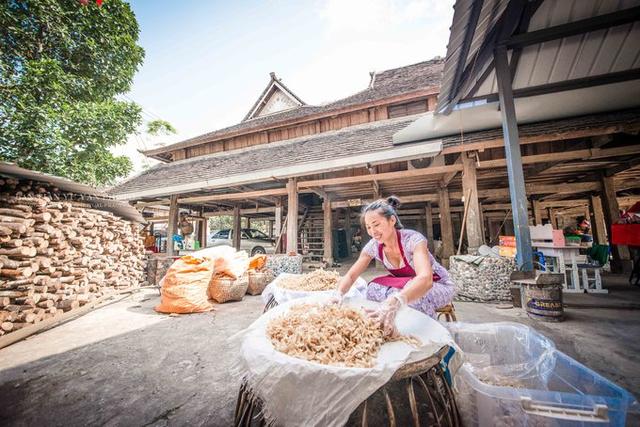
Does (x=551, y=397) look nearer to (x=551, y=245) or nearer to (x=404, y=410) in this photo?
(x=404, y=410)

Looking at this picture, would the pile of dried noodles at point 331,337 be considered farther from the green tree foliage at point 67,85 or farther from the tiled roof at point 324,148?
the green tree foliage at point 67,85

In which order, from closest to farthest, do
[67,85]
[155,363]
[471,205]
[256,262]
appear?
[155,363] < [471,205] < [256,262] < [67,85]

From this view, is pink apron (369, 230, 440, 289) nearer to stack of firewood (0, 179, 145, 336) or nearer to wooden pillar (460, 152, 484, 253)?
wooden pillar (460, 152, 484, 253)

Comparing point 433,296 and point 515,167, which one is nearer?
point 433,296

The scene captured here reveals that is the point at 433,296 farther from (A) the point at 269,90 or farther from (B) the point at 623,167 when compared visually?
(A) the point at 269,90

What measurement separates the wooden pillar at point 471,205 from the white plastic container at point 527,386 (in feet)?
11.7

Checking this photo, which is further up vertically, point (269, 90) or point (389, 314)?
point (269, 90)

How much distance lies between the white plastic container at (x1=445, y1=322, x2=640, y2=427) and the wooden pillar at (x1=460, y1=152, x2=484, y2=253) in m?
3.56

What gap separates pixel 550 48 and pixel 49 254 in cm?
925

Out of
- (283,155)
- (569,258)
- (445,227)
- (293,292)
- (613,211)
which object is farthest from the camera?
(445,227)

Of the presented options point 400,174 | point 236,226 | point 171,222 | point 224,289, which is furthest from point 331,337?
point 236,226

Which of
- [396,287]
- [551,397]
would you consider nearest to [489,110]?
[396,287]

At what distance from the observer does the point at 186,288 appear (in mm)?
4004

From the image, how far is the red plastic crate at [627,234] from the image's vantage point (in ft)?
15.3
